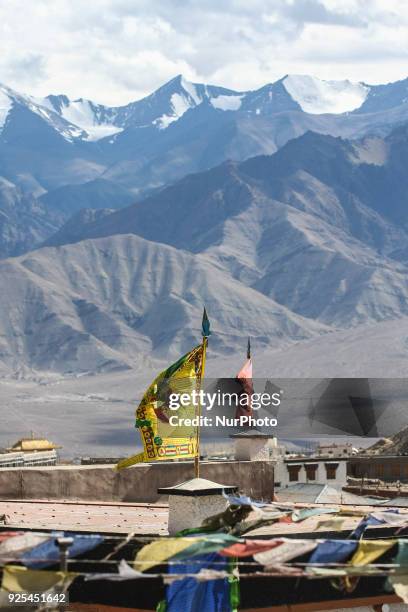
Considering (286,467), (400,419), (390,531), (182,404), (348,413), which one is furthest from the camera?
(400,419)

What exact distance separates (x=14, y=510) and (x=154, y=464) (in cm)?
436

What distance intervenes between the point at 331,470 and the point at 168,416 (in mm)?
63137

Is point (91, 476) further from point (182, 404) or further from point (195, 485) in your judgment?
point (195, 485)

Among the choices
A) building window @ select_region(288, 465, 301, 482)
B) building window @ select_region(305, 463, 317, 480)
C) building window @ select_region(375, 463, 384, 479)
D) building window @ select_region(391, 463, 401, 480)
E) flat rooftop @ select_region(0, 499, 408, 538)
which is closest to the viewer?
flat rooftop @ select_region(0, 499, 408, 538)

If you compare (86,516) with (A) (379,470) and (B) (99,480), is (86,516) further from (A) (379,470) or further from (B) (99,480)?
(A) (379,470)

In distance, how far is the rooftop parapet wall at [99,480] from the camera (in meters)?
25.8

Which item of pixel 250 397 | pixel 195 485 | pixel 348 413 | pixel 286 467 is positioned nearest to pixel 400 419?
pixel 348 413

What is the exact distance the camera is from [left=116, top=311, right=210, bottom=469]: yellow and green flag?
70.5 feet

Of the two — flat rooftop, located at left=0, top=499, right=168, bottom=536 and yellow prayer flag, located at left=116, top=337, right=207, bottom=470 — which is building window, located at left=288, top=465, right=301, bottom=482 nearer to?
flat rooftop, located at left=0, top=499, right=168, bottom=536

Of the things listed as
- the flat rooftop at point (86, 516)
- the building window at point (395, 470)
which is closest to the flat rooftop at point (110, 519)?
the flat rooftop at point (86, 516)

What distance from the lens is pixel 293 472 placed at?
82.6m

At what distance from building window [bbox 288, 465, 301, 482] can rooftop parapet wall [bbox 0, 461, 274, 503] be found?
55154 mm

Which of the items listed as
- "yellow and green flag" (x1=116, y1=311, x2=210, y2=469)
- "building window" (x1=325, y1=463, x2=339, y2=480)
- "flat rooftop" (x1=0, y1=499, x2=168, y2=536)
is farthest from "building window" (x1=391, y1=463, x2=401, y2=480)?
"yellow and green flag" (x1=116, y1=311, x2=210, y2=469)

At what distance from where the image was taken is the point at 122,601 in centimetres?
1703
